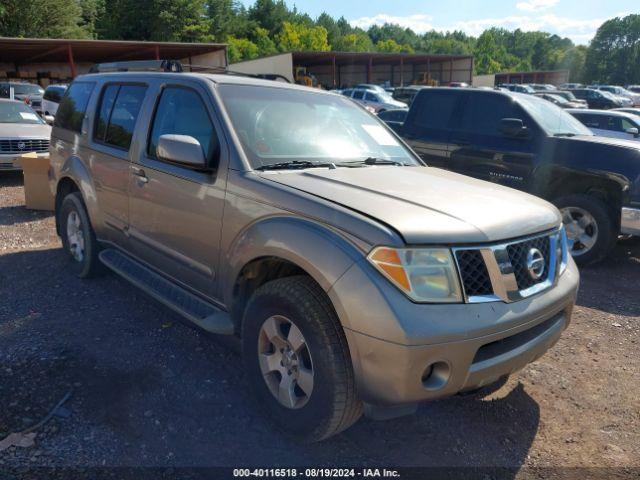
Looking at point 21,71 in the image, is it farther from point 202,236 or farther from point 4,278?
point 202,236

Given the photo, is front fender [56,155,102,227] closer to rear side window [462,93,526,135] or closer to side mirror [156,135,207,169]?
side mirror [156,135,207,169]

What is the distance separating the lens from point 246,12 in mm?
76000

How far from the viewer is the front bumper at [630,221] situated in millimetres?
5434

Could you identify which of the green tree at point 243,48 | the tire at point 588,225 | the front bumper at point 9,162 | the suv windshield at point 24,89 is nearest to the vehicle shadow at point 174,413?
the tire at point 588,225

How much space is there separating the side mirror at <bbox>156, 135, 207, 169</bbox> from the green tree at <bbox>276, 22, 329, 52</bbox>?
68.7 m

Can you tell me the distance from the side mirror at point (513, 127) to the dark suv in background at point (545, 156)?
11mm

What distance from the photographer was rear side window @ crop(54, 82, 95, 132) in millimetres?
4773

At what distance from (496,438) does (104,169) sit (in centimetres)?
357

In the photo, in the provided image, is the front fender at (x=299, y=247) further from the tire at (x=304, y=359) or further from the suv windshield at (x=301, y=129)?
the suv windshield at (x=301, y=129)

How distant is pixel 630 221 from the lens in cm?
547

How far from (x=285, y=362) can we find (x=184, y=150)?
137 centimetres

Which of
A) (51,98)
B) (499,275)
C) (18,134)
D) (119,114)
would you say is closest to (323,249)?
(499,275)

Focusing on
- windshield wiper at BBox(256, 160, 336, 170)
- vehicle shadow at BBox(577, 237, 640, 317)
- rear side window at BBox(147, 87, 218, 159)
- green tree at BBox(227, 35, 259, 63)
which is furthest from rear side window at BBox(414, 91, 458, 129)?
green tree at BBox(227, 35, 259, 63)

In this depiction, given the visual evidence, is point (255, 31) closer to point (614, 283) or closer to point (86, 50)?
point (86, 50)
